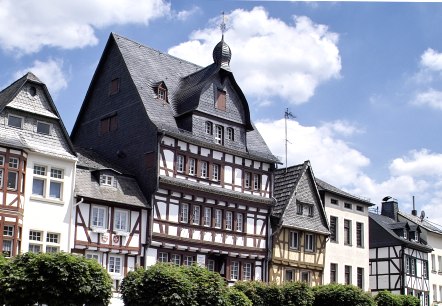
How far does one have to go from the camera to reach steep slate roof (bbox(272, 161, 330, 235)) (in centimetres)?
5619

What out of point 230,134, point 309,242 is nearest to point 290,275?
point 309,242

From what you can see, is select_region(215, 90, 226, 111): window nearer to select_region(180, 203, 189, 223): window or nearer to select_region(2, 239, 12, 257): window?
select_region(180, 203, 189, 223): window

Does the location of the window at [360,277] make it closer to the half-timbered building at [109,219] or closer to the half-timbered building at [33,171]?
the half-timbered building at [109,219]

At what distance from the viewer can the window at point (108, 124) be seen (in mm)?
53438

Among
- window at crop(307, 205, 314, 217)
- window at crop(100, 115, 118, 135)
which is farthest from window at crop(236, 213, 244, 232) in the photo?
window at crop(100, 115, 118, 135)

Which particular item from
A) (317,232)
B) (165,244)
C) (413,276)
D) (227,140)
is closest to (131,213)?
(165,244)

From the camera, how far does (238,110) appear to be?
55.5 m

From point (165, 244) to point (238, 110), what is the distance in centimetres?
1160

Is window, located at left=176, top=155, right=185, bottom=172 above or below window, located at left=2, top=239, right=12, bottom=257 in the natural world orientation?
above

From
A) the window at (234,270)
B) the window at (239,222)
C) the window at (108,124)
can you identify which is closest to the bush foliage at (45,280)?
the window at (234,270)

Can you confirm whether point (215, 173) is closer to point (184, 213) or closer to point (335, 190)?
point (184, 213)

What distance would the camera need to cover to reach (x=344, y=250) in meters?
61.7

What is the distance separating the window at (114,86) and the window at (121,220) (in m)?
9.79

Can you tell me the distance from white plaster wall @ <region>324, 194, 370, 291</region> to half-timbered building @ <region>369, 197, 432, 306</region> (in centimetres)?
568
